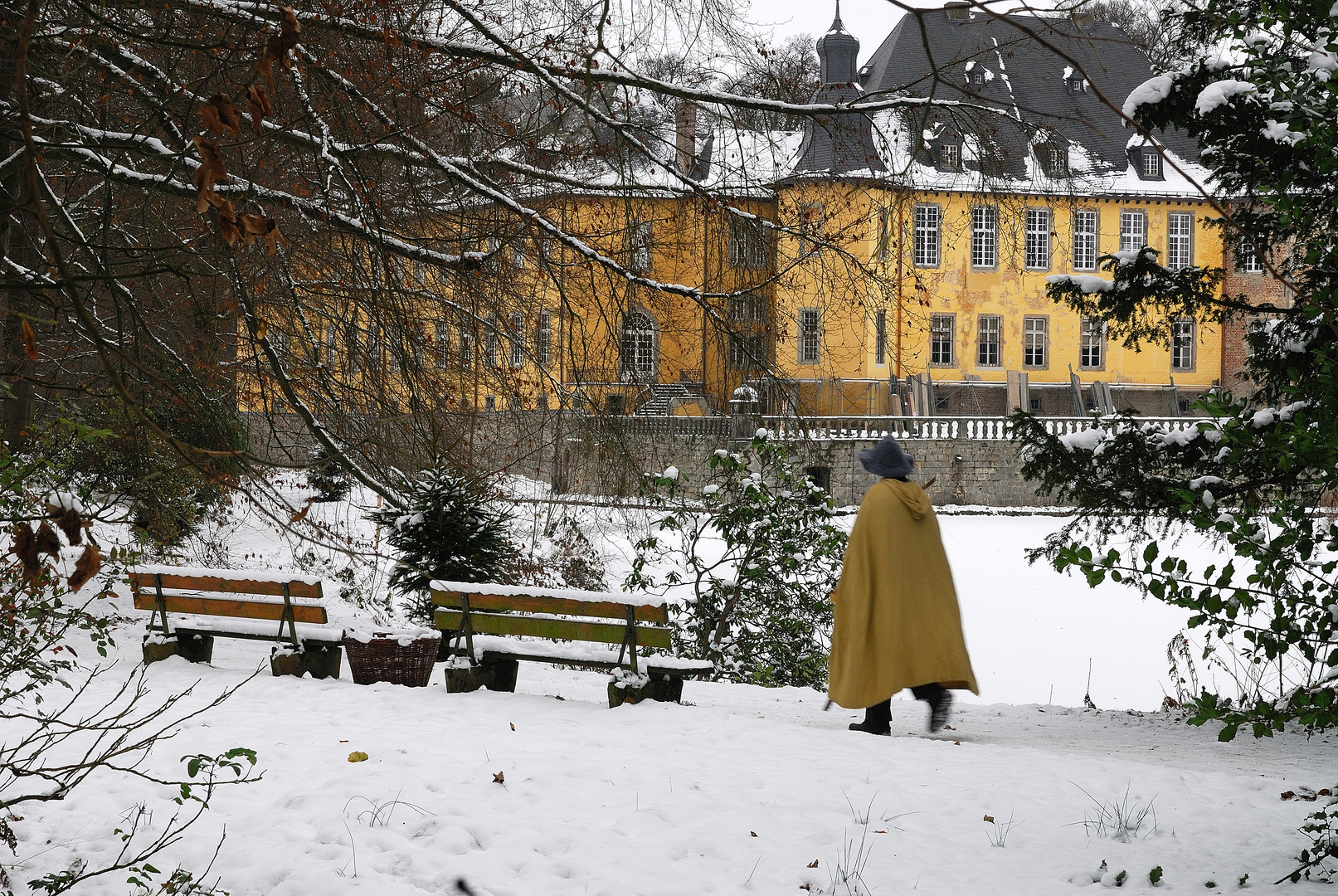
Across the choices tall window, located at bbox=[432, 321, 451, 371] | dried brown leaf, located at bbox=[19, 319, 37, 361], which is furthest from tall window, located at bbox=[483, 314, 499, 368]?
dried brown leaf, located at bbox=[19, 319, 37, 361]

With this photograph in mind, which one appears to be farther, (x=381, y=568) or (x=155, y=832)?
(x=381, y=568)

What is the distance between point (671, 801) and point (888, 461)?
95.6 inches

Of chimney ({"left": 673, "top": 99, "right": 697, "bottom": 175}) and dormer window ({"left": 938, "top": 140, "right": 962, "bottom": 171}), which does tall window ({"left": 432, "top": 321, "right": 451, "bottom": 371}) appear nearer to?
chimney ({"left": 673, "top": 99, "right": 697, "bottom": 175})

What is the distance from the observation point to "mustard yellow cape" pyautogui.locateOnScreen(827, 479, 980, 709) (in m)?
5.69

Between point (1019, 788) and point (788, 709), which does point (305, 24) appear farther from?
point (788, 709)

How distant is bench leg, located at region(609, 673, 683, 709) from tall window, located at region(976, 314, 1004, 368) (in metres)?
32.8

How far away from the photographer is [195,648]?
297 inches

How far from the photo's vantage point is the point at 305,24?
4.43 m

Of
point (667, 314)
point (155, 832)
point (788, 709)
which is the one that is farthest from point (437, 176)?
point (155, 832)

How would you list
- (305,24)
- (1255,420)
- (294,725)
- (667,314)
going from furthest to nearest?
(667,314)
(1255,420)
(294,725)
(305,24)

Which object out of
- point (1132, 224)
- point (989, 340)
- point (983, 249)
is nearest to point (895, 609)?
point (989, 340)

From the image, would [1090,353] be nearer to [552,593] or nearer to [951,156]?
[951,156]

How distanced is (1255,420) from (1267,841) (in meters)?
2.93

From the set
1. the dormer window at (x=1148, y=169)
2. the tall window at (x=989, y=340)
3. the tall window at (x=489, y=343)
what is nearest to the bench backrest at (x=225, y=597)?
the tall window at (x=489, y=343)
